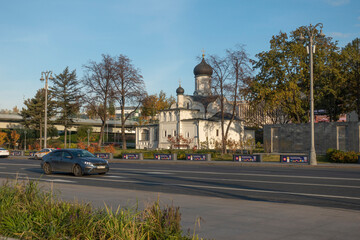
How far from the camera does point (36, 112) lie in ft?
276

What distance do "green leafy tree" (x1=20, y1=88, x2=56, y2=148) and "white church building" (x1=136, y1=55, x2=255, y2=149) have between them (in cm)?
2172

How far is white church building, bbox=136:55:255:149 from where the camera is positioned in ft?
225

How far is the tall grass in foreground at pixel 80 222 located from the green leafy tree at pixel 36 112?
264 feet

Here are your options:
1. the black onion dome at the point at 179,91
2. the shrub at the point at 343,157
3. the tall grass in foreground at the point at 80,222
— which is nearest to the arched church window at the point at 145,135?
the black onion dome at the point at 179,91

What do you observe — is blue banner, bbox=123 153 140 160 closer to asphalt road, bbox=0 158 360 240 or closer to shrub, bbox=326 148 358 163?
shrub, bbox=326 148 358 163

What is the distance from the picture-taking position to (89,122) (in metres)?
108

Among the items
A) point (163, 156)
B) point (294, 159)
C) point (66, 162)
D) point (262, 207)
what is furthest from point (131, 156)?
point (262, 207)

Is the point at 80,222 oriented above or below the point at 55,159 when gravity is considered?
below

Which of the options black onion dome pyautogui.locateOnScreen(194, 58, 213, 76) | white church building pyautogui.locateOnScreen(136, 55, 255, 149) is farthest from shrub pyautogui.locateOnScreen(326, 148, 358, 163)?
black onion dome pyautogui.locateOnScreen(194, 58, 213, 76)

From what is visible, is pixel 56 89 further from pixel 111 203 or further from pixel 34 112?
pixel 111 203

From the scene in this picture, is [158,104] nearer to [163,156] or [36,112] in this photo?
[36,112]

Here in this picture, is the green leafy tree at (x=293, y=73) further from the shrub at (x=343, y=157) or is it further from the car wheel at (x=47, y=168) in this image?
the car wheel at (x=47, y=168)

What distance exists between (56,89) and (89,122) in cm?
2314

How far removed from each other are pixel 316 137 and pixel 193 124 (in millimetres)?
31134
